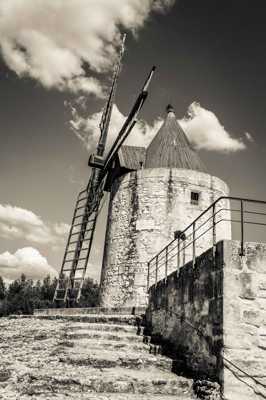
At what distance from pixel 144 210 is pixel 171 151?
2899mm

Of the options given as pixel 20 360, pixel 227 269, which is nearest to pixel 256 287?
pixel 227 269

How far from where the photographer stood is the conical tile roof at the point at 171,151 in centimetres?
1434

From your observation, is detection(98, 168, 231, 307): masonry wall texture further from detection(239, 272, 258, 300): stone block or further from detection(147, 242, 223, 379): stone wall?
detection(239, 272, 258, 300): stone block

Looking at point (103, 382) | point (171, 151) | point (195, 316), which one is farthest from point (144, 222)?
point (103, 382)

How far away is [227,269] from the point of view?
504cm

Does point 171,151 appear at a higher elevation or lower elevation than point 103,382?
higher

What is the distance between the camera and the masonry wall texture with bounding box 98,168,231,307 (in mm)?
12703

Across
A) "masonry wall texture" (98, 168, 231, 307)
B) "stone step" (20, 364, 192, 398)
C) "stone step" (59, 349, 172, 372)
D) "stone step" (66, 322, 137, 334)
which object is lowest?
"stone step" (20, 364, 192, 398)

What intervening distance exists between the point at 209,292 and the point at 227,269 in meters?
0.53

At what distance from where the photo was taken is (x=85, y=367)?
5.41 meters

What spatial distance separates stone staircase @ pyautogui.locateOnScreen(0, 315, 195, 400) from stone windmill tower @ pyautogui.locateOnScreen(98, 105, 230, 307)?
16.5 feet

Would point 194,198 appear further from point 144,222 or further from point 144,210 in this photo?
point 144,222

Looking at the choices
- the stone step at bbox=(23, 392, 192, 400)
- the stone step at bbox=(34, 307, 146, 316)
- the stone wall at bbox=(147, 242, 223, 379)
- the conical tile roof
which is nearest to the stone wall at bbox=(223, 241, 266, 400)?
the stone wall at bbox=(147, 242, 223, 379)

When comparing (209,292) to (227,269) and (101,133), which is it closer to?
(227,269)
